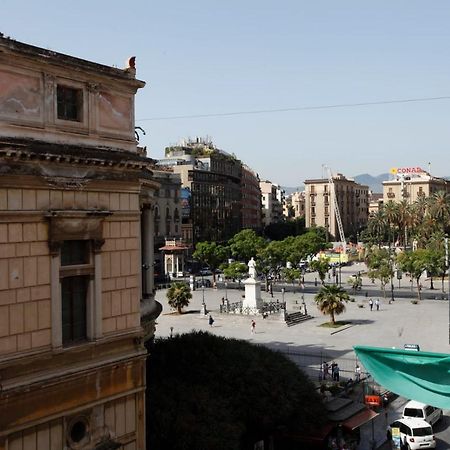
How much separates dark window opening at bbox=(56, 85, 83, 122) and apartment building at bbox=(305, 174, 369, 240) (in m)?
150

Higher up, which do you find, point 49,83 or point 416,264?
point 49,83

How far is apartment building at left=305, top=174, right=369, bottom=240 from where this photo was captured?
169875 millimetres

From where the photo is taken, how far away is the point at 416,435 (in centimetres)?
2416

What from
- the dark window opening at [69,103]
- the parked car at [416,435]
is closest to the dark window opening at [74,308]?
the dark window opening at [69,103]

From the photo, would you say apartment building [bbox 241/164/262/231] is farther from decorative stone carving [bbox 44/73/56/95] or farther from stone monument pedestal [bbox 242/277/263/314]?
decorative stone carving [bbox 44/73/56/95]

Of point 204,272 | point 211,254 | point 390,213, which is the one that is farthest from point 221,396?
point 390,213

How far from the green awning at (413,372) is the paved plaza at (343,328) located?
20798 millimetres

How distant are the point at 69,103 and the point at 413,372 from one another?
10401 mm

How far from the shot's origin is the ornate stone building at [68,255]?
47.1 ft

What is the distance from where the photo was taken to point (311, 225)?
174500mm

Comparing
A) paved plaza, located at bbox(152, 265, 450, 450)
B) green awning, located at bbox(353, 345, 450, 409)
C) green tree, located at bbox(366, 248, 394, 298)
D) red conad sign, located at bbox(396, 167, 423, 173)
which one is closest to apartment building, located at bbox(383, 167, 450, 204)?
red conad sign, located at bbox(396, 167, 423, 173)

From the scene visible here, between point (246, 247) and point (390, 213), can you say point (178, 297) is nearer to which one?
point (246, 247)

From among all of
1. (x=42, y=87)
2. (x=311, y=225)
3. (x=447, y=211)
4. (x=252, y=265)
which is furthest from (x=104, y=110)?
(x=311, y=225)

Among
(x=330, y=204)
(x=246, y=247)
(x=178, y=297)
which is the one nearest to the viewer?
(x=178, y=297)
